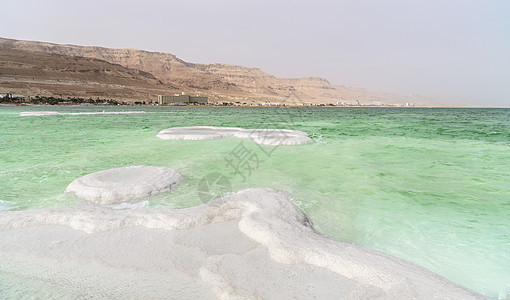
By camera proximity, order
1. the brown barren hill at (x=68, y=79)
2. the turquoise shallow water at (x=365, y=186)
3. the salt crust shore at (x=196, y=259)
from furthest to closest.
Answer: the brown barren hill at (x=68, y=79) → the turquoise shallow water at (x=365, y=186) → the salt crust shore at (x=196, y=259)

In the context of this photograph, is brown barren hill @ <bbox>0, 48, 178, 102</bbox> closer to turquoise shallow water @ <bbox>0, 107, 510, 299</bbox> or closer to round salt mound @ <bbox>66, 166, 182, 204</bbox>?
turquoise shallow water @ <bbox>0, 107, 510, 299</bbox>

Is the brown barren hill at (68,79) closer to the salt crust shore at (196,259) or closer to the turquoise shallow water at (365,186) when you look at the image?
the turquoise shallow water at (365,186)

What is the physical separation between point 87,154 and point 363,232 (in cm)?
999

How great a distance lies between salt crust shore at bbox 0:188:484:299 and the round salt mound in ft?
3.36

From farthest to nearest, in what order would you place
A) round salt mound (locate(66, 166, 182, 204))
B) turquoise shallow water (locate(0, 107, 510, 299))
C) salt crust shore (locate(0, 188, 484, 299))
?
round salt mound (locate(66, 166, 182, 204)), turquoise shallow water (locate(0, 107, 510, 299)), salt crust shore (locate(0, 188, 484, 299))

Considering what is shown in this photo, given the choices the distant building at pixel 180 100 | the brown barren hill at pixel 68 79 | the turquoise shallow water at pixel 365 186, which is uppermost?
the brown barren hill at pixel 68 79

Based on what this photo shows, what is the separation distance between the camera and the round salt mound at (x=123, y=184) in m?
5.05

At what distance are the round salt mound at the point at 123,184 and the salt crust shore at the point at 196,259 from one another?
1.02 meters

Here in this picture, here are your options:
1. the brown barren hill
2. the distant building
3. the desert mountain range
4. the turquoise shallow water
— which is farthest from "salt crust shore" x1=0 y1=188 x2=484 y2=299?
the distant building

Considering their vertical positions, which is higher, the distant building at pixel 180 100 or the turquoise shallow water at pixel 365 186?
the distant building at pixel 180 100

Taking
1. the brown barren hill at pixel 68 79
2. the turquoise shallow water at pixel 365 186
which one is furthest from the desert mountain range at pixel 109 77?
the turquoise shallow water at pixel 365 186

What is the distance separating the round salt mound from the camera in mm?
5051

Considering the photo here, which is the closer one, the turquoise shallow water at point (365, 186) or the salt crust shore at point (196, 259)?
the salt crust shore at point (196, 259)

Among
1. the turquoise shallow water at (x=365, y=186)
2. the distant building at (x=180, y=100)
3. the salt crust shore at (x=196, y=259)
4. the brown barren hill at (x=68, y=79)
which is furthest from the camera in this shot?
the distant building at (x=180, y=100)
